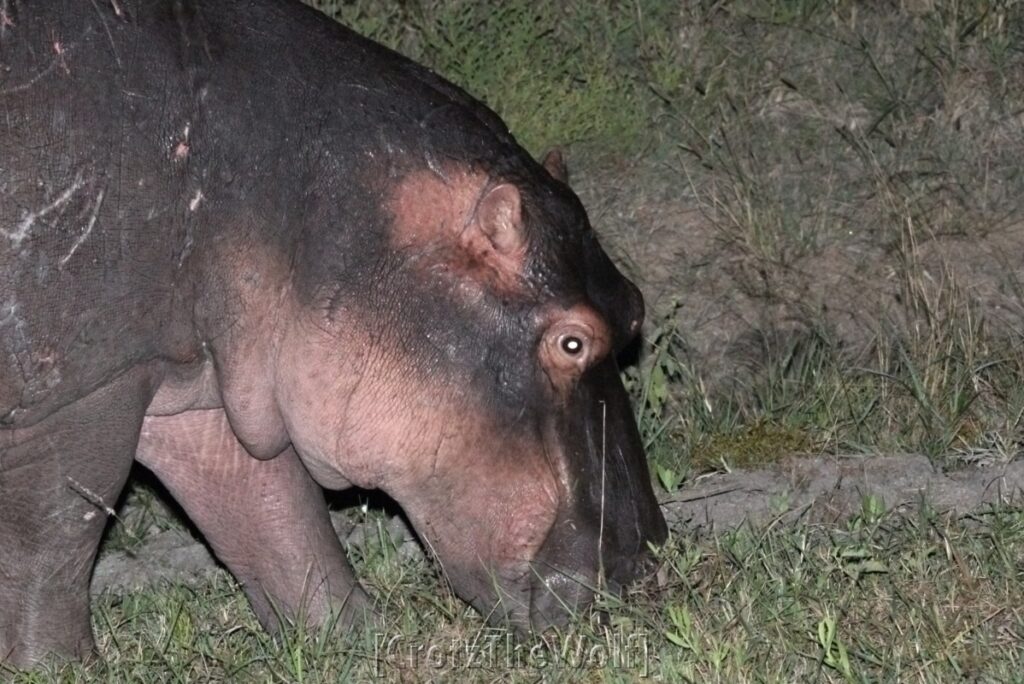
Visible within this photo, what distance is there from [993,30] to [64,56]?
4377 mm

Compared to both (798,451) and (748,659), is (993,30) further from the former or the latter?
(748,659)

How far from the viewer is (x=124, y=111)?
4.77 meters

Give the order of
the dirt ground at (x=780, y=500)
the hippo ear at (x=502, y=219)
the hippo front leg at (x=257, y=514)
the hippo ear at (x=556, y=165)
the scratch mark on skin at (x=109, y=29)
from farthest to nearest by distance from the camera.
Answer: the dirt ground at (x=780, y=500)
the hippo ear at (x=556, y=165)
the hippo front leg at (x=257, y=514)
the hippo ear at (x=502, y=219)
the scratch mark on skin at (x=109, y=29)

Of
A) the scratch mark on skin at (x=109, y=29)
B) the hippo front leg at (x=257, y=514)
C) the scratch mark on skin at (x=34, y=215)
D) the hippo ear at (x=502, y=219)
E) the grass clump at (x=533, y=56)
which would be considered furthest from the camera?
the grass clump at (x=533, y=56)

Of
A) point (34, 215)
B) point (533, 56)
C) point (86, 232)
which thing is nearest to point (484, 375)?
point (86, 232)

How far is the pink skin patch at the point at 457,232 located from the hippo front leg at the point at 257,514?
806 mm

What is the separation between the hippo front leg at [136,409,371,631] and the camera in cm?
541

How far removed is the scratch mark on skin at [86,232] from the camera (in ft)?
15.4

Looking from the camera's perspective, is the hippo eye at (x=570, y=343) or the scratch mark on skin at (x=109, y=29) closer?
the scratch mark on skin at (x=109, y=29)

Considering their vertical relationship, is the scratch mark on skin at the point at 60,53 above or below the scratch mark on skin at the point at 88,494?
above

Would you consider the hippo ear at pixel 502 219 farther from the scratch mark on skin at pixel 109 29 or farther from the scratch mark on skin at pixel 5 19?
the scratch mark on skin at pixel 5 19

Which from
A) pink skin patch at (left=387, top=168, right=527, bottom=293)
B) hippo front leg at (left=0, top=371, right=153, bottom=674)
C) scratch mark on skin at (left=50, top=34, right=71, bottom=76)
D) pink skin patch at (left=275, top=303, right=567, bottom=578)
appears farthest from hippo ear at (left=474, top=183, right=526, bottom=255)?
scratch mark on skin at (left=50, top=34, right=71, bottom=76)

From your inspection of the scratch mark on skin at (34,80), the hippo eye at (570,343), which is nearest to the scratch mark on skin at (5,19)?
the scratch mark on skin at (34,80)

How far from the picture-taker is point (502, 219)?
498 cm
